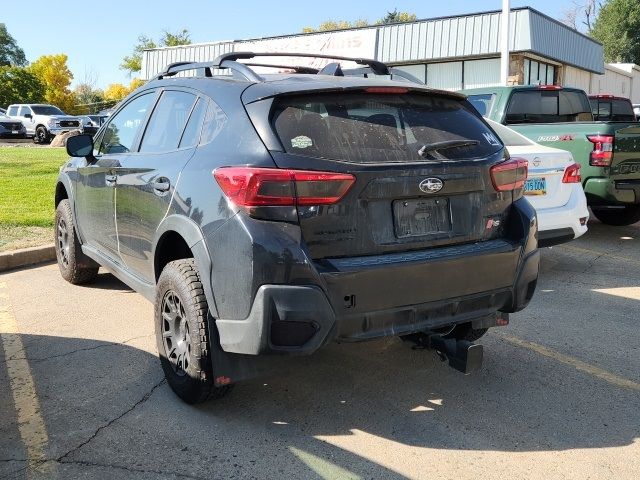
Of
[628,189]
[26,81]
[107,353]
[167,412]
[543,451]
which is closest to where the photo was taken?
[543,451]

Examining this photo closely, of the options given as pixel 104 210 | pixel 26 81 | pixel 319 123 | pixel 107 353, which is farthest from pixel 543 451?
pixel 26 81

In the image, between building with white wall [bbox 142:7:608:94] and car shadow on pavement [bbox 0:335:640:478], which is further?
building with white wall [bbox 142:7:608:94]

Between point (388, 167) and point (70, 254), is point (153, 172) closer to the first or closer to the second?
point (388, 167)

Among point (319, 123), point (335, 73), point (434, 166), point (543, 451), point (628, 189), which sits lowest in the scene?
point (543, 451)

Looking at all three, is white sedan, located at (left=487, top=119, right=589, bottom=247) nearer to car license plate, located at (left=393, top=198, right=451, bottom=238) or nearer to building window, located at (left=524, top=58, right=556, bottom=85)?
car license plate, located at (left=393, top=198, right=451, bottom=238)

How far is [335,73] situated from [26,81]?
53306 millimetres

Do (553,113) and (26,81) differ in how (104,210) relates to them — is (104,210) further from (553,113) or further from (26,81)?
(26,81)

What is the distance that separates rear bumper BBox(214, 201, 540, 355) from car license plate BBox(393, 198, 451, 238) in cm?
11

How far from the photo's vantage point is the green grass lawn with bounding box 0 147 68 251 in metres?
7.54

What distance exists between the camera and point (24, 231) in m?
7.80

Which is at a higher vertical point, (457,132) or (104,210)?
(457,132)

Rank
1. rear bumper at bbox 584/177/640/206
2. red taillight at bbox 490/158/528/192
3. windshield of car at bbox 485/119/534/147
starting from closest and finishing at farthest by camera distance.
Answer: red taillight at bbox 490/158/528/192 → windshield of car at bbox 485/119/534/147 → rear bumper at bbox 584/177/640/206

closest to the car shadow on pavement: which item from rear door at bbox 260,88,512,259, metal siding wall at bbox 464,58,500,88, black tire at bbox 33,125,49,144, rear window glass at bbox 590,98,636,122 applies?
rear door at bbox 260,88,512,259

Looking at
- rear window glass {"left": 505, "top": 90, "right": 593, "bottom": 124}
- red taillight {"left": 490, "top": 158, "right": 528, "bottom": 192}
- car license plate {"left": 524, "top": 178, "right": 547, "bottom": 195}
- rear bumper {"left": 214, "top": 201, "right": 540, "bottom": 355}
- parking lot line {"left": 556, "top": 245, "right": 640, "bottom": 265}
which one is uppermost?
rear window glass {"left": 505, "top": 90, "right": 593, "bottom": 124}
